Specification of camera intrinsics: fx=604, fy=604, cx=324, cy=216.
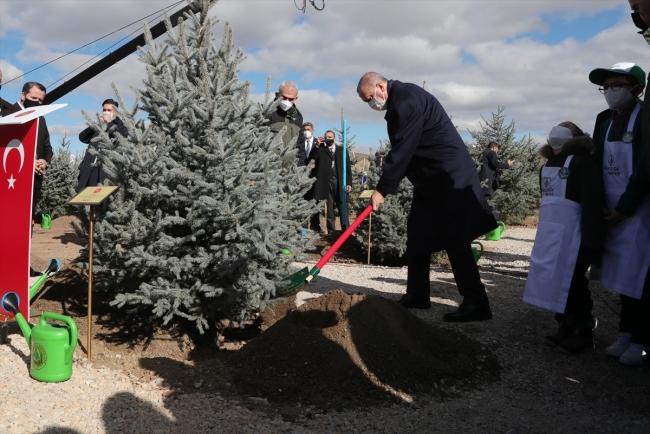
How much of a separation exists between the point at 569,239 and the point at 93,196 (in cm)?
314

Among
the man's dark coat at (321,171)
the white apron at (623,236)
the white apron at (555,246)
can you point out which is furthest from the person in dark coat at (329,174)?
the white apron at (623,236)

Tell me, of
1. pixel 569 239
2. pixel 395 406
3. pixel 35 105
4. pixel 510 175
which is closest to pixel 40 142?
pixel 35 105

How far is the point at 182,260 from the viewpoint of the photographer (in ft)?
13.1

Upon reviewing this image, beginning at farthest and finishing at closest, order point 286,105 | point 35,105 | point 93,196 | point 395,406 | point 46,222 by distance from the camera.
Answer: point 46,222, point 286,105, point 35,105, point 93,196, point 395,406

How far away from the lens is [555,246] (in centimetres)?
419

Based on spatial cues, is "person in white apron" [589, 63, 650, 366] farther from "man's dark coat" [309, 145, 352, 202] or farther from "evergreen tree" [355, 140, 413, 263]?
"man's dark coat" [309, 145, 352, 202]

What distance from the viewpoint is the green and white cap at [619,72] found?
405 cm

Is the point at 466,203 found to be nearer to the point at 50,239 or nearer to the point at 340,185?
the point at 340,185

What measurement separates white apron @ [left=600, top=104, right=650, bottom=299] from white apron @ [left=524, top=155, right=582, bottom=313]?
0.82ft

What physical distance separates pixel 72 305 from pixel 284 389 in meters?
2.47

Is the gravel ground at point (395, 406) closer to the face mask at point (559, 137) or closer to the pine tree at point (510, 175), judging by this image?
the face mask at point (559, 137)

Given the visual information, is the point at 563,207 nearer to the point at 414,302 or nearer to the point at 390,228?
the point at 414,302

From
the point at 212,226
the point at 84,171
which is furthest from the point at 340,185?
the point at 212,226

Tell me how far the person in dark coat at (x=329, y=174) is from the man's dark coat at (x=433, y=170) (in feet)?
19.1
